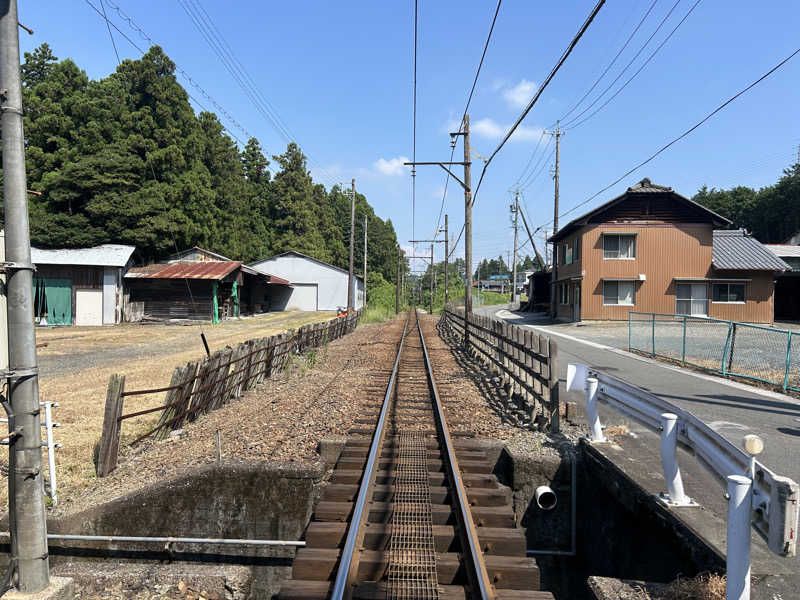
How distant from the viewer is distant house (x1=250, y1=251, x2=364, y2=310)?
45812 millimetres

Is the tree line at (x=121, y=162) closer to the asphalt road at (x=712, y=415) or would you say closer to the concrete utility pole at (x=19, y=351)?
the asphalt road at (x=712, y=415)

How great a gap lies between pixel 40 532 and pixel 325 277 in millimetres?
43278

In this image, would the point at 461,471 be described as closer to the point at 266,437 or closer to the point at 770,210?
the point at 266,437

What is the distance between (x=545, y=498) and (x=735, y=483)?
284cm

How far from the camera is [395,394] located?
9.39 meters

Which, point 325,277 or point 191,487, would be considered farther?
point 325,277

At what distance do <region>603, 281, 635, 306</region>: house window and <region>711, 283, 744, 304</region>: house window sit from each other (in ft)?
14.6

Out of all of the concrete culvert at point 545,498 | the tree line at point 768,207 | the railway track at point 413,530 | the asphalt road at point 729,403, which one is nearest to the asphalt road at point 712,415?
the asphalt road at point 729,403

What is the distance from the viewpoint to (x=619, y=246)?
28953 mm

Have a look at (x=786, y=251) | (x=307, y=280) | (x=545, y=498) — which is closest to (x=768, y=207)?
(x=786, y=251)

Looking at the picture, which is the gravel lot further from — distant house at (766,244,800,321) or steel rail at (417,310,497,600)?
distant house at (766,244,800,321)

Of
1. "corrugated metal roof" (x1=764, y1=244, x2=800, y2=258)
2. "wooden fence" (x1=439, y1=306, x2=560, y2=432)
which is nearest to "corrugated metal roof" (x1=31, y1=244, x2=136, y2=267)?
"wooden fence" (x1=439, y1=306, x2=560, y2=432)

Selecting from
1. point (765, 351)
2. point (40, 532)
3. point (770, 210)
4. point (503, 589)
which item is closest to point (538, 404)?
point (503, 589)

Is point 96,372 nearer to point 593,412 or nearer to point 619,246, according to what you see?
point 593,412
